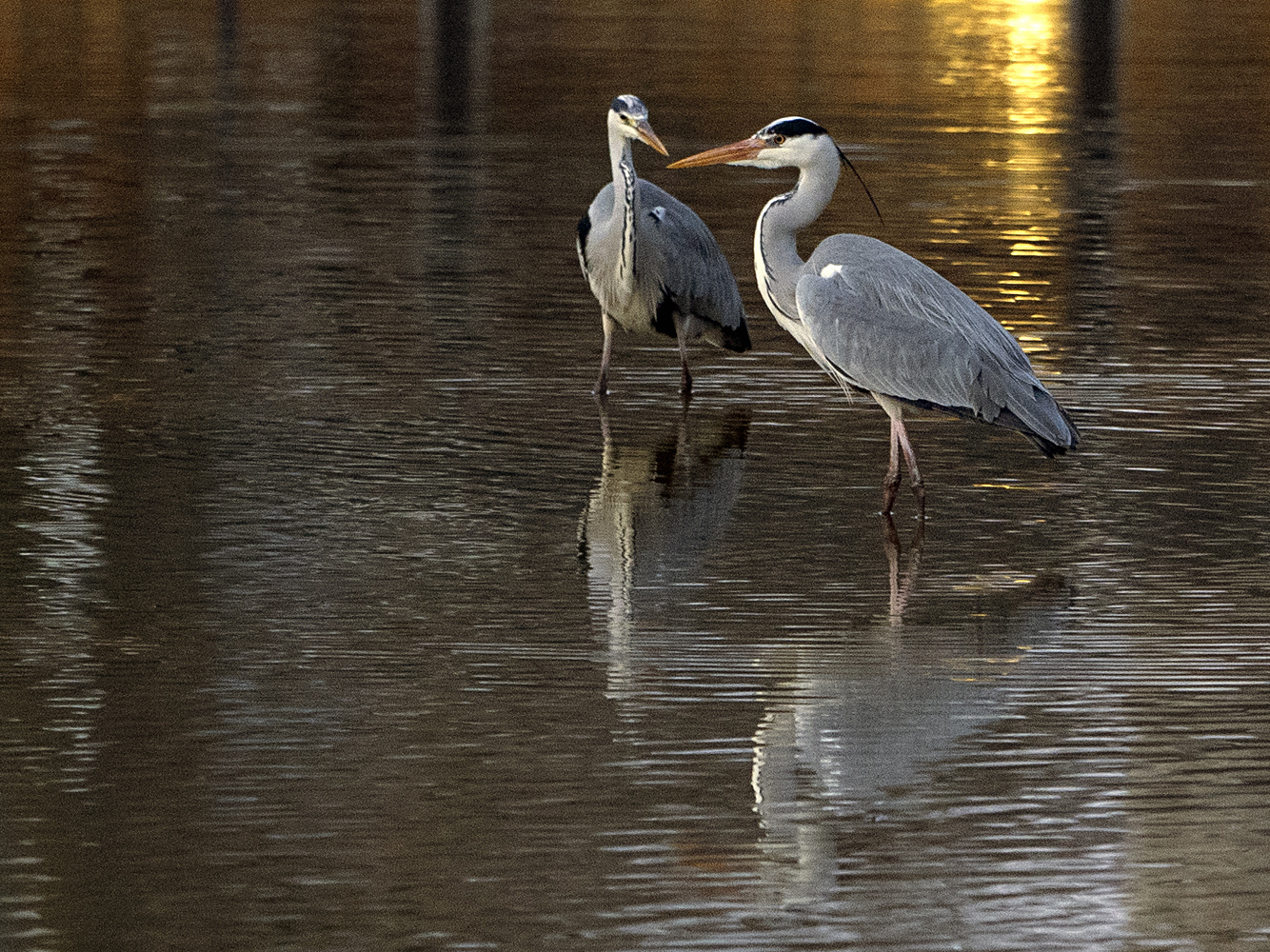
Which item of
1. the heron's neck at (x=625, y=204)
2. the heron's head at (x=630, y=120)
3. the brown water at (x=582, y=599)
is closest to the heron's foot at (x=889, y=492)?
the brown water at (x=582, y=599)

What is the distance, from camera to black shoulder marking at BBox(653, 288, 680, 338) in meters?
13.1

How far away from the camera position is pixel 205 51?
36.4 meters

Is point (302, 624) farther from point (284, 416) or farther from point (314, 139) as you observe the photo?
→ point (314, 139)

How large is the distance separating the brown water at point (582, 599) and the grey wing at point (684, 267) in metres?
0.43

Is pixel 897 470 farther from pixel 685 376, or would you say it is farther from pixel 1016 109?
pixel 1016 109

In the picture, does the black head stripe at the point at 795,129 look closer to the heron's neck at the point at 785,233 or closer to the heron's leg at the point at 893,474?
the heron's neck at the point at 785,233

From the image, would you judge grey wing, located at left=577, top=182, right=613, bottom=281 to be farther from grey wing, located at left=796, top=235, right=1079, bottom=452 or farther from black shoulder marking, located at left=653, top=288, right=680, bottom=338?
grey wing, located at left=796, top=235, right=1079, bottom=452

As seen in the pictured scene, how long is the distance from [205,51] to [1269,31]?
731 inches

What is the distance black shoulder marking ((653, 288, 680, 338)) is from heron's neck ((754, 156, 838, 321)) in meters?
2.30

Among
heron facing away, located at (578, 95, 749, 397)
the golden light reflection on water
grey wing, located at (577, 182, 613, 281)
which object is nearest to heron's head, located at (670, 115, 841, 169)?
heron facing away, located at (578, 95, 749, 397)

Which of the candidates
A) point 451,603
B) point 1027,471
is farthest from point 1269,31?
point 451,603

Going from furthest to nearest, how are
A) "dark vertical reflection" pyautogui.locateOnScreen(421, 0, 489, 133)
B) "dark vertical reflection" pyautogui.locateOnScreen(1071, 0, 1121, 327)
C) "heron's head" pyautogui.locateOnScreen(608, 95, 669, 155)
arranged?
"dark vertical reflection" pyautogui.locateOnScreen(421, 0, 489, 133) < "dark vertical reflection" pyautogui.locateOnScreen(1071, 0, 1121, 327) < "heron's head" pyautogui.locateOnScreen(608, 95, 669, 155)

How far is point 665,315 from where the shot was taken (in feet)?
43.4

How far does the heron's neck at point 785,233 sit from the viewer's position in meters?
10.8
